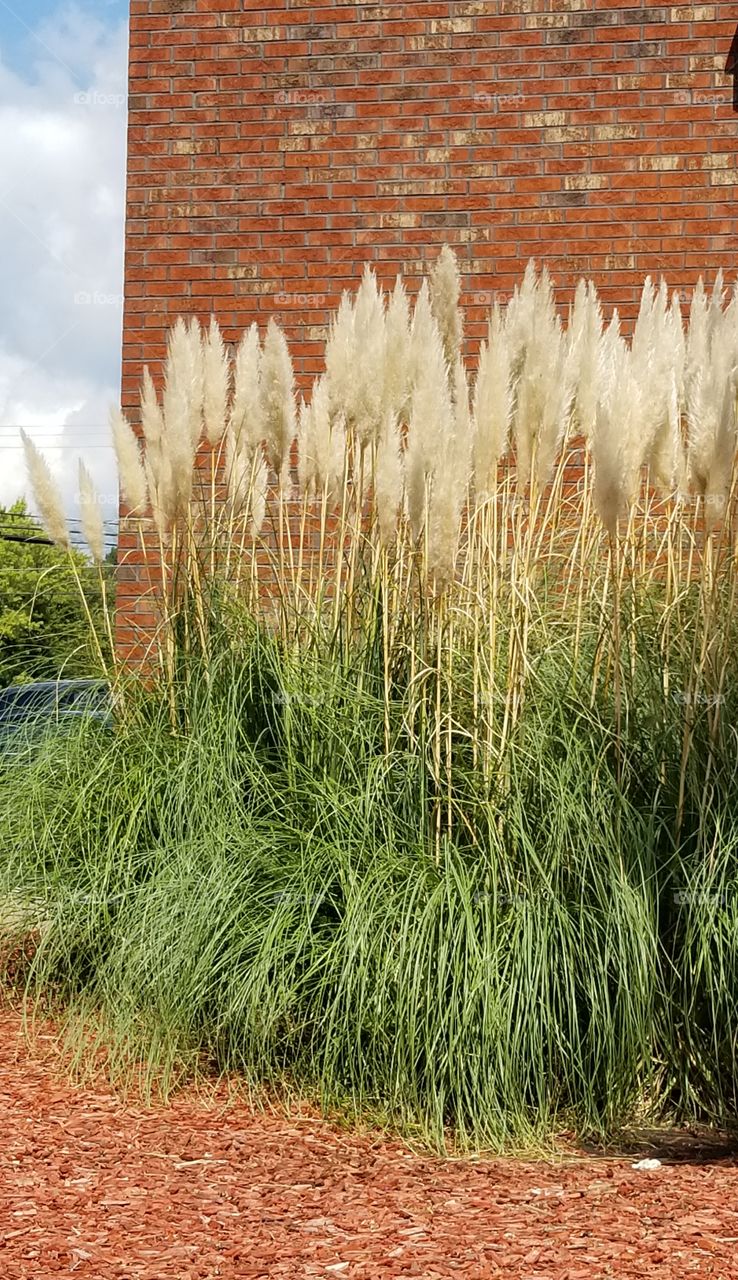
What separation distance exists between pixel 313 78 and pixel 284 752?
492cm

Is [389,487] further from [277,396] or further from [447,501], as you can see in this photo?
[277,396]

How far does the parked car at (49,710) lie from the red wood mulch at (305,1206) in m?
1.64

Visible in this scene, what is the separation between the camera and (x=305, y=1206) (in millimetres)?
3361

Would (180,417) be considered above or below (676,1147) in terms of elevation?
above

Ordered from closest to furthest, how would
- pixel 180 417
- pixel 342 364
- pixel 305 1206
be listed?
pixel 305 1206 < pixel 342 364 < pixel 180 417

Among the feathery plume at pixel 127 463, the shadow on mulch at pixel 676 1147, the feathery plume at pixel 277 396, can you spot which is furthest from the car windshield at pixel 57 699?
the shadow on mulch at pixel 676 1147

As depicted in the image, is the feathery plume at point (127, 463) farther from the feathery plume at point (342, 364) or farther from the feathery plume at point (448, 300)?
the feathery plume at point (448, 300)

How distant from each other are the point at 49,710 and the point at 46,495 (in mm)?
866

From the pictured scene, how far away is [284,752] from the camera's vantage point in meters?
4.75

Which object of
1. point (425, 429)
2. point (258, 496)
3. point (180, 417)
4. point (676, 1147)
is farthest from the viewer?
point (258, 496)

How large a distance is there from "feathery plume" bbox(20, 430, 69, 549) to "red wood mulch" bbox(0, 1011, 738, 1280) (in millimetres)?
2117

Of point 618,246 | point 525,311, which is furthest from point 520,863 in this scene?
point 618,246

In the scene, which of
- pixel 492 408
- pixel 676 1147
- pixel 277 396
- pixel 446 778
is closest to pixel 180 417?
pixel 277 396

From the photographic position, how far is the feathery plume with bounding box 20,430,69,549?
17.1ft
